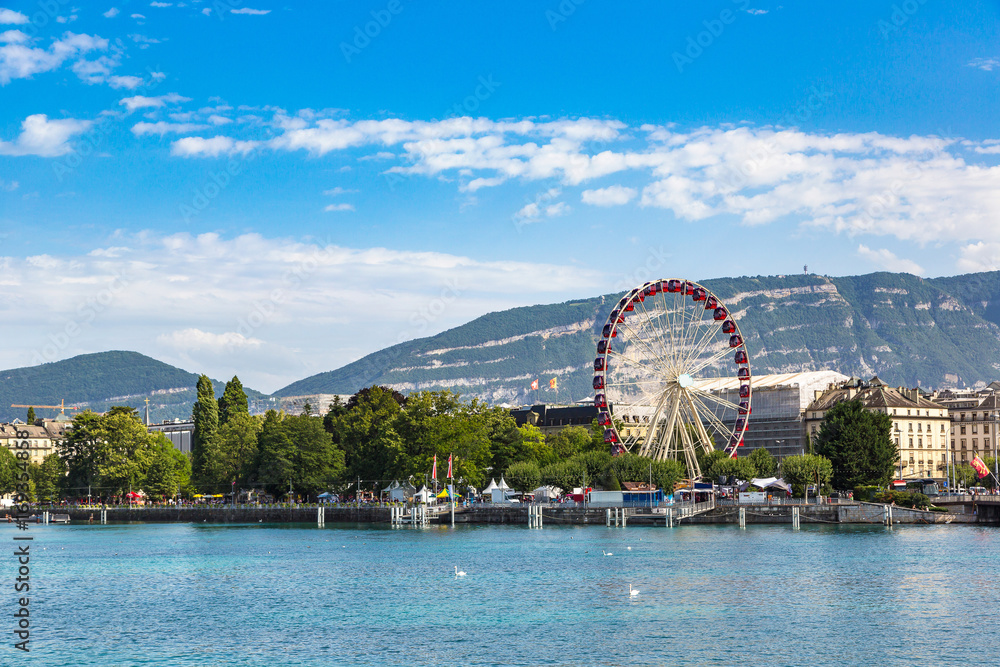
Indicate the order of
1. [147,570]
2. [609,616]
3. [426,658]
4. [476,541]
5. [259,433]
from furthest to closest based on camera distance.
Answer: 1. [259,433]
2. [476,541]
3. [147,570]
4. [609,616]
5. [426,658]

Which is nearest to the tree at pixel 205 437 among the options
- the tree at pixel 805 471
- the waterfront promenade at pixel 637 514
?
the waterfront promenade at pixel 637 514

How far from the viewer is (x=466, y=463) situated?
12106 cm

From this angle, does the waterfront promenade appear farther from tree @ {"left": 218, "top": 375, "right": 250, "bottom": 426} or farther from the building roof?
the building roof

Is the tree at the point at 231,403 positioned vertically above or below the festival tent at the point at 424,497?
above

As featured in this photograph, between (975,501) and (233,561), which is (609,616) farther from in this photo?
(975,501)

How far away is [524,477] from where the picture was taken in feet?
380

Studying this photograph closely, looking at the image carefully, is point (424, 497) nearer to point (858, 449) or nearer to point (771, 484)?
point (771, 484)

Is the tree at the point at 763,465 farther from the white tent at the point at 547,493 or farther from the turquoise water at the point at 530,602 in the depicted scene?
the turquoise water at the point at 530,602

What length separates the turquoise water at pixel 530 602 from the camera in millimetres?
38906

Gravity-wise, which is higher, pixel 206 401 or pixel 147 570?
pixel 206 401

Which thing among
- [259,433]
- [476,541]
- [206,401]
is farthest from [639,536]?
[206,401]

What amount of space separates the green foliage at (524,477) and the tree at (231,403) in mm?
47877

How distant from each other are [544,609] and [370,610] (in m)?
A: 7.38

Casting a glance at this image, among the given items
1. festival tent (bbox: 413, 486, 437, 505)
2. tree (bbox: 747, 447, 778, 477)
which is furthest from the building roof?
festival tent (bbox: 413, 486, 437, 505)
